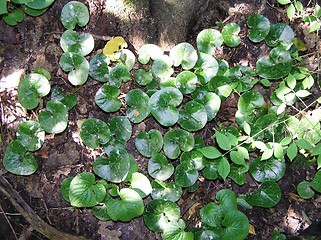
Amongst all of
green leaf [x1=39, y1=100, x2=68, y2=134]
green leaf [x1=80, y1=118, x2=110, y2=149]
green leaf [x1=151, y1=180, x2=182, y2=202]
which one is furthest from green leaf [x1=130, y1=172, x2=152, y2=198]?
green leaf [x1=39, y1=100, x2=68, y2=134]

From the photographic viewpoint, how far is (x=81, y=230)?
2.38m

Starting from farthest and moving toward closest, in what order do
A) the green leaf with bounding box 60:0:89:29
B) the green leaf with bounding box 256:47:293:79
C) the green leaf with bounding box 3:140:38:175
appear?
the green leaf with bounding box 256:47:293:79 → the green leaf with bounding box 60:0:89:29 → the green leaf with bounding box 3:140:38:175

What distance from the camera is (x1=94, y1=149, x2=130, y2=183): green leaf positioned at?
2.34 metres

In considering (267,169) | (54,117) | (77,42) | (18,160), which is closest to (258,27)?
(267,169)

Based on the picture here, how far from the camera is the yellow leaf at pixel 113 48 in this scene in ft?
8.20

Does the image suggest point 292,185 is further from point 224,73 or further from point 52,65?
point 52,65

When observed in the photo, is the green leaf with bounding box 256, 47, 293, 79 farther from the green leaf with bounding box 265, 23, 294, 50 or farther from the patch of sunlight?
the patch of sunlight

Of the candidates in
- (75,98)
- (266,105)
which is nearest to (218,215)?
(266,105)

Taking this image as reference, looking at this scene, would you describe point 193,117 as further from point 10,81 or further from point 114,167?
point 10,81

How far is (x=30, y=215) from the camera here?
2.38 meters

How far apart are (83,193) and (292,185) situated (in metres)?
1.31

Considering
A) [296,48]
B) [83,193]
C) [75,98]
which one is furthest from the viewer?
[296,48]

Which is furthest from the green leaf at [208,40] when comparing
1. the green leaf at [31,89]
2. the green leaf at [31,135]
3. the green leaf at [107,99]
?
the green leaf at [31,135]

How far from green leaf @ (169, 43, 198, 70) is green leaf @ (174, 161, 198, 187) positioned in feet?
2.02
